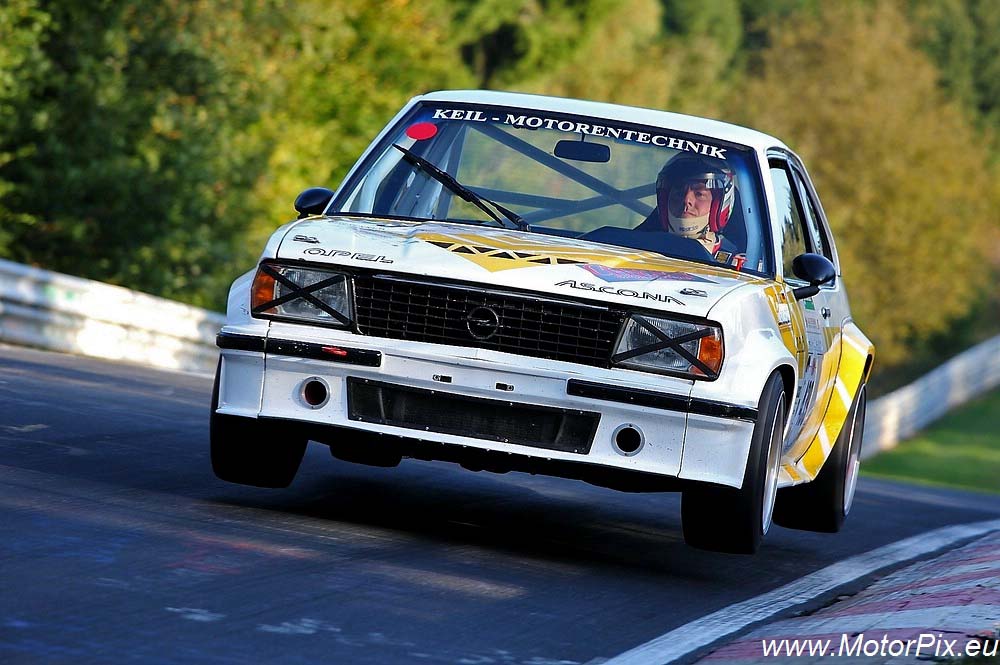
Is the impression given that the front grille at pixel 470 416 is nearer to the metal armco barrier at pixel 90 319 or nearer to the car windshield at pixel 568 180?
the car windshield at pixel 568 180

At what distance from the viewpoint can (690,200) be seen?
7.81 m

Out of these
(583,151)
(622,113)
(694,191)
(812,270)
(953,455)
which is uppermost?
(622,113)

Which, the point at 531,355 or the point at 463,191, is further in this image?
the point at 463,191

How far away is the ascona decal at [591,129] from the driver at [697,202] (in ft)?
0.17

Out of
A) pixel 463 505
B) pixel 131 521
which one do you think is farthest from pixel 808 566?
pixel 131 521

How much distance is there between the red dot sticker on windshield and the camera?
27.0 ft

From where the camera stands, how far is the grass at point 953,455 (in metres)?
30.6

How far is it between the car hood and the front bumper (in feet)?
0.88

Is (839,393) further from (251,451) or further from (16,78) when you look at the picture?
(16,78)

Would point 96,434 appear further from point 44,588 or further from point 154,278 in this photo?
point 154,278

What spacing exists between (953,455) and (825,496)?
91.4 ft

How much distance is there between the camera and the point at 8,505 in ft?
21.9

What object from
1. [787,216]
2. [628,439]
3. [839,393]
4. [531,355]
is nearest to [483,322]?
[531,355]

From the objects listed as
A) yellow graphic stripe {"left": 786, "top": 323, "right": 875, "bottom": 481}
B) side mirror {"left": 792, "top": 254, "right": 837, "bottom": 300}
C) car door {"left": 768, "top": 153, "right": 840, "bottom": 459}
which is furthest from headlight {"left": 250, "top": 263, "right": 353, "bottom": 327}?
yellow graphic stripe {"left": 786, "top": 323, "right": 875, "bottom": 481}
